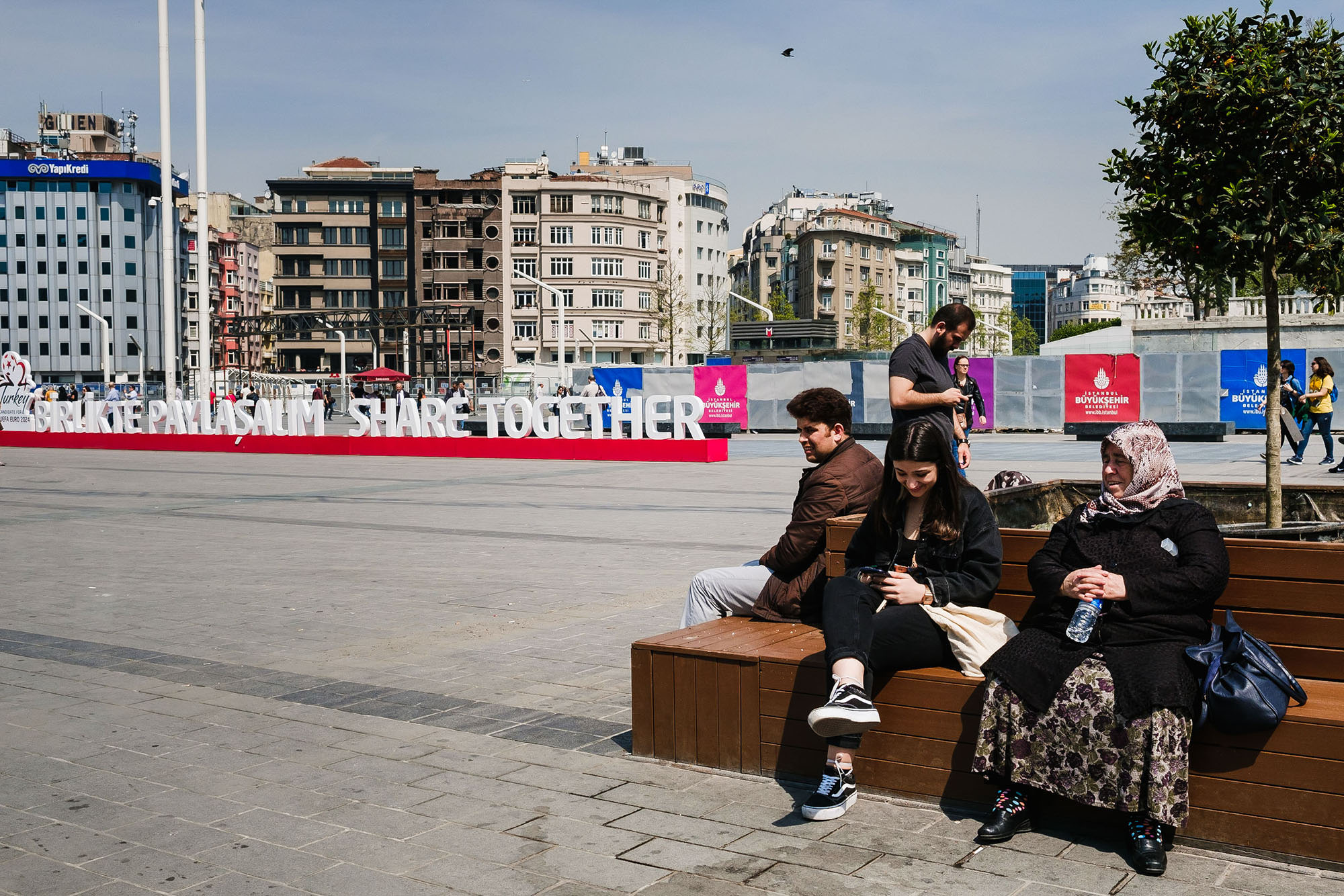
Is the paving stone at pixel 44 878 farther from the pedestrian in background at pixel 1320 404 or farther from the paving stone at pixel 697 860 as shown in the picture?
the pedestrian in background at pixel 1320 404

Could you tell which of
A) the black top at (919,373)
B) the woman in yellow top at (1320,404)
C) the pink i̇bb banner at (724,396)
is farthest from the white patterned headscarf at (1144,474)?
the pink i̇bb banner at (724,396)

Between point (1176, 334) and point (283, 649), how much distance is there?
34825 mm

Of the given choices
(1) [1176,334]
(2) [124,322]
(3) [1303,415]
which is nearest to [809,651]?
(3) [1303,415]

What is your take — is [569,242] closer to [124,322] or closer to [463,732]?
[124,322]

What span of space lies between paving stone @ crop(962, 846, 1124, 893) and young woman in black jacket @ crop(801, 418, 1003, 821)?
0.56 meters

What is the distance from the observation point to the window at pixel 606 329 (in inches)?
3986

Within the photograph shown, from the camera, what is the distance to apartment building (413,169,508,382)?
10444 cm

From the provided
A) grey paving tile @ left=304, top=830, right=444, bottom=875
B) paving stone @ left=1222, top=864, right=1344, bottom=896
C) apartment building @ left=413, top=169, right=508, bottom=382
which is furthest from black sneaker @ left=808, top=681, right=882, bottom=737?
apartment building @ left=413, top=169, right=508, bottom=382

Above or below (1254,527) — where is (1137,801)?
below

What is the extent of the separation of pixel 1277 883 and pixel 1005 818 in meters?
0.78

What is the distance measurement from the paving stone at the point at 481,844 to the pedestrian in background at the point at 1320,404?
1768 centimetres

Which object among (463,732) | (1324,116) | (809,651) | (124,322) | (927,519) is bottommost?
(463,732)

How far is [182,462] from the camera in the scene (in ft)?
82.7

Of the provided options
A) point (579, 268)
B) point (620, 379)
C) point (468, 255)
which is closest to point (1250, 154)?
point (620, 379)
